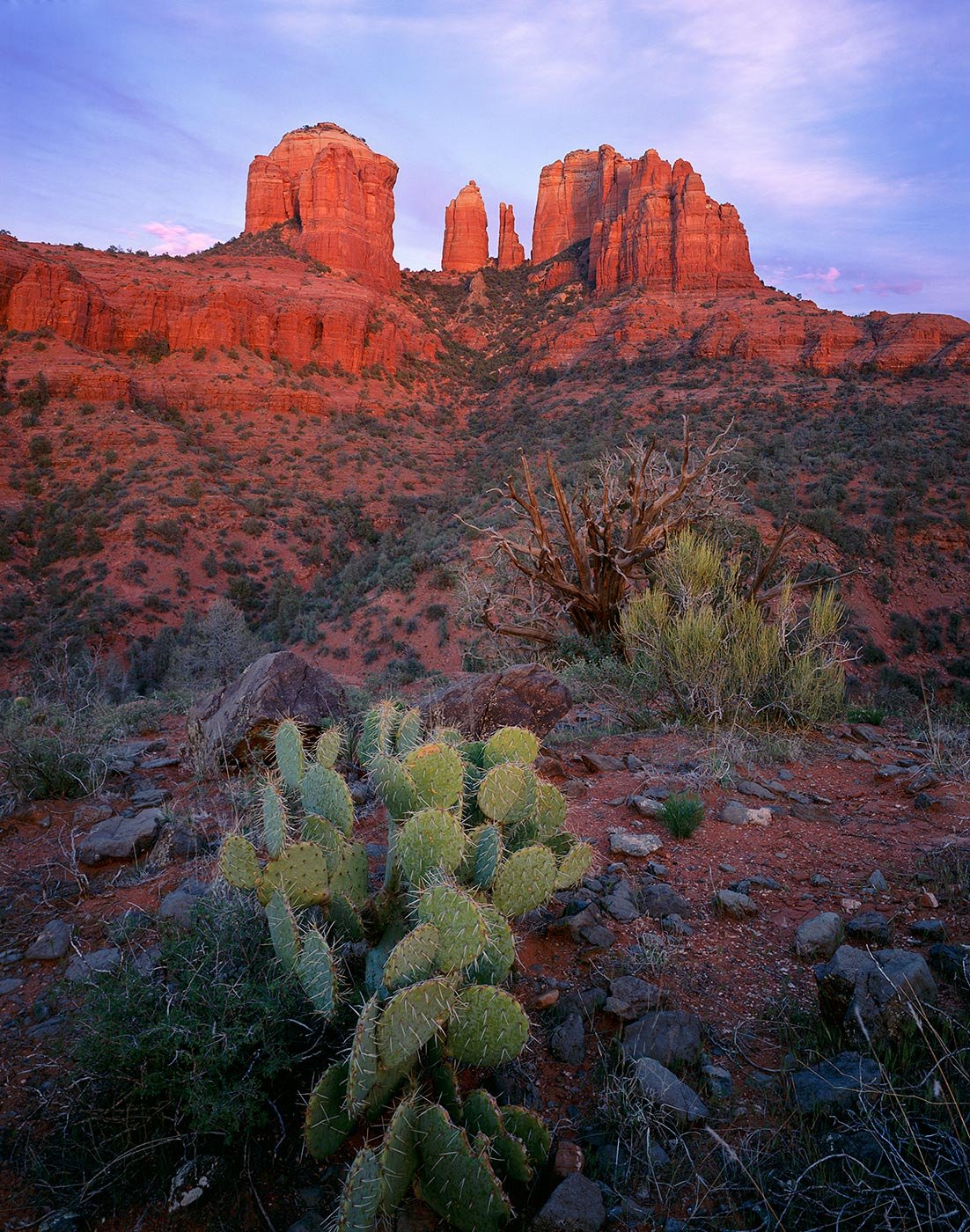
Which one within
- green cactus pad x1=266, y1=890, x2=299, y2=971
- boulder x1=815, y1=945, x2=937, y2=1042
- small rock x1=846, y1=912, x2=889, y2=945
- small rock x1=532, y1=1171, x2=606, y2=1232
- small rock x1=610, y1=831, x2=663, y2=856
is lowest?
small rock x1=610, y1=831, x2=663, y2=856

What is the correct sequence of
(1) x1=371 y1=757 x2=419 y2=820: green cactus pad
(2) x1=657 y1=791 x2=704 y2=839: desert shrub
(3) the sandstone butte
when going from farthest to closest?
(3) the sandstone butte
(2) x1=657 y1=791 x2=704 y2=839: desert shrub
(1) x1=371 y1=757 x2=419 y2=820: green cactus pad

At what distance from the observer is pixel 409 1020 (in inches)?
65.5

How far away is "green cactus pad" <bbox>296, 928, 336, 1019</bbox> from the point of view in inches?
73.1

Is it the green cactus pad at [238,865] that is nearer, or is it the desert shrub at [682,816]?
the green cactus pad at [238,865]

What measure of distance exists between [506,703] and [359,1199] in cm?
379

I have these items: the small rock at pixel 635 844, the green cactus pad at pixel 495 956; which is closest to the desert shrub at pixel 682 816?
the small rock at pixel 635 844

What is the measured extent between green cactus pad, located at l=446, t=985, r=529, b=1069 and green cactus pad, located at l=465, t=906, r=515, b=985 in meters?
0.17

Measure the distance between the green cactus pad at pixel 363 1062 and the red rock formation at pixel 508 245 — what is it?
72522 millimetres

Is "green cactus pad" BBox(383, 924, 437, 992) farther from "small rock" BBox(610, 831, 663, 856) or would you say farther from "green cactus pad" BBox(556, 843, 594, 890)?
Result: "small rock" BBox(610, 831, 663, 856)

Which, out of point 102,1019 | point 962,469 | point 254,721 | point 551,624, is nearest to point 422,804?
point 102,1019

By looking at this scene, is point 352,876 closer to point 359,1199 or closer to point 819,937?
point 359,1199

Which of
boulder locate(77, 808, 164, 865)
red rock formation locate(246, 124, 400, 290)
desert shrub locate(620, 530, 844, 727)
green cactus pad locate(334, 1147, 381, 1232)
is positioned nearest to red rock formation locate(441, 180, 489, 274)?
red rock formation locate(246, 124, 400, 290)

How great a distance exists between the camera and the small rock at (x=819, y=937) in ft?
8.41

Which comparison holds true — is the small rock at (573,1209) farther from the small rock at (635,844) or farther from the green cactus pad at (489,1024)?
the small rock at (635,844)
